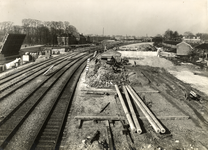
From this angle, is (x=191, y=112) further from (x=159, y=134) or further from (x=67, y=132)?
(x=67, y=132)

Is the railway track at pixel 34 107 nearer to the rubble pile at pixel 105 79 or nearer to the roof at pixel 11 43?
the rubble pile at pixel 105 79

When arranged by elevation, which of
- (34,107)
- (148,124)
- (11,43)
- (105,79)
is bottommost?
(148,124)

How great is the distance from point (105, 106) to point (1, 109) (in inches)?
203

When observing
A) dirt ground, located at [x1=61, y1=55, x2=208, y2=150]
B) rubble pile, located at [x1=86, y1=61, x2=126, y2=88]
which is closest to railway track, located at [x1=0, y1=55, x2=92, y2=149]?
dirt ground, located at [x1=61, y1=55, x2=208, y2=150]

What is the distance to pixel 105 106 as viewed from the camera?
342 inches

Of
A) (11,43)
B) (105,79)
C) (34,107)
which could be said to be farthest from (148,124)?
(11,43)

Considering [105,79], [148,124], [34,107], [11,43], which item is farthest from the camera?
[11,43]

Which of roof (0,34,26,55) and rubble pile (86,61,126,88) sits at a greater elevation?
roof (0,34,26,55)

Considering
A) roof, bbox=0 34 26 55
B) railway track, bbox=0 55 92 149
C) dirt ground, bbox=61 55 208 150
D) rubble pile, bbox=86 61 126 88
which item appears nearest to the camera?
dirt ground, bbox=61 55 208 150

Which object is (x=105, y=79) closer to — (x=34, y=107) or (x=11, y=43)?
(x=34, y=107)

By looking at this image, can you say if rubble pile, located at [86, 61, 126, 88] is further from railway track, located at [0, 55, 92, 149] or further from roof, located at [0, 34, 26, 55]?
roof, located at [0, 34, 26, 55]

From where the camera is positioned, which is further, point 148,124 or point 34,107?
point 34,107

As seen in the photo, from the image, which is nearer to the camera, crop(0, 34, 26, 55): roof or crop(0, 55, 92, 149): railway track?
crop(0, 55, 92, 149): railway track

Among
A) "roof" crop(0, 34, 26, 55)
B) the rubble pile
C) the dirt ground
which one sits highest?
"roof" crop(0, 34, 26, 55)
